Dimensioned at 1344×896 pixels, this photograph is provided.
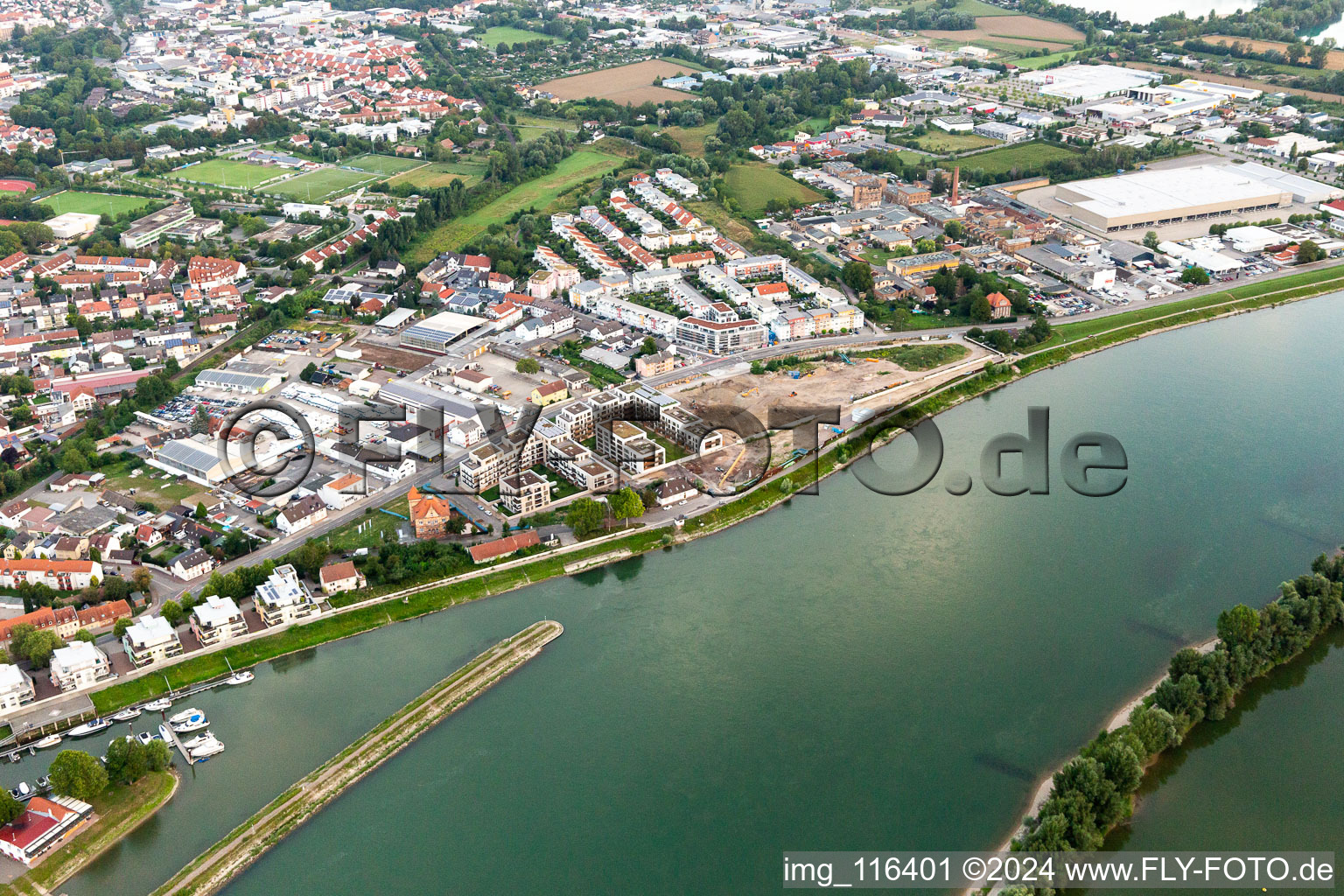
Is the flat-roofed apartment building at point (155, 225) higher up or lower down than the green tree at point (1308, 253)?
higher up

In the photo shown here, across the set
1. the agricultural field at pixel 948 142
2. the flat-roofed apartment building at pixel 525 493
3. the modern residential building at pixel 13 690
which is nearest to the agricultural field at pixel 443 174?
the agricultural field at pixel 948 142

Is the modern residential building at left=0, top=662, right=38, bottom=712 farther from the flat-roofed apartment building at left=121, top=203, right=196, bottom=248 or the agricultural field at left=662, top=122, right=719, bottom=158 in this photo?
the agricultural field at left=662, top=122, right=719, bottom=158

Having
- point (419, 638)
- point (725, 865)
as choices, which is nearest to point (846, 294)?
point (419, 638)

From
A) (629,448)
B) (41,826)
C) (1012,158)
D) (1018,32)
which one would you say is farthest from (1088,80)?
(41,826)

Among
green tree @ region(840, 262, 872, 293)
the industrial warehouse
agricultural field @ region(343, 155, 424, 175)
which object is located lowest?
green tree @ region(840, 262, 872, 293)

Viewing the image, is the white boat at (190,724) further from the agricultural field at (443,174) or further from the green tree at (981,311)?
the agricultural field at (443,174)

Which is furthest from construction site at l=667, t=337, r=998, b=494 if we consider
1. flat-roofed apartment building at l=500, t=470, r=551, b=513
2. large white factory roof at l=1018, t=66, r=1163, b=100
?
large white factory roof at l=1018, t=66, r=1163, b=100

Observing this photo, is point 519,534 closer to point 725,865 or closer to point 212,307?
point 725,865
